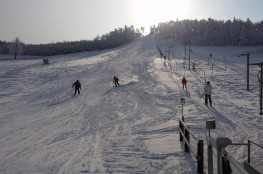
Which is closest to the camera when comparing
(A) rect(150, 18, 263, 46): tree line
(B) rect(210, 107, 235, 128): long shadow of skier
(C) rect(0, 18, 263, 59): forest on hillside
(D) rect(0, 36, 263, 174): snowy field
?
(D) rect(0, 36, 263, 174): snowy field

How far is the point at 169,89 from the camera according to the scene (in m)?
35.2

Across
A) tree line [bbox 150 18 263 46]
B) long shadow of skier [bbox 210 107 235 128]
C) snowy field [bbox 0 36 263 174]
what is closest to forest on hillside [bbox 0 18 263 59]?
tree line [bbox 150 18 263 46]

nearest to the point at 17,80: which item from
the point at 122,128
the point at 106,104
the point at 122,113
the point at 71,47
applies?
the point at 106,104

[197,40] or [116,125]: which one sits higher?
[197,40]

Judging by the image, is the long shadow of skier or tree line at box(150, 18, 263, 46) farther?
tree line at box(150, 18, 263, 46)

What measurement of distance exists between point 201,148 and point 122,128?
840 centimetres

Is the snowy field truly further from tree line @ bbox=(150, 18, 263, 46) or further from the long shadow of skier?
tree line @ bbox=(150, 18, 263, 46)

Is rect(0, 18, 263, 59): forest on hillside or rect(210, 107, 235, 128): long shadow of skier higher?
rect(0, 18, 263, 59): forest on hillside

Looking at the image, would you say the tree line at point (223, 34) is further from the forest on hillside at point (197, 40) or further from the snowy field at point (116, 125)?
the snowy field at point (116, 125)

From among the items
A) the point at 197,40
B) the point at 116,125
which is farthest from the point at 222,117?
the point at 197,40

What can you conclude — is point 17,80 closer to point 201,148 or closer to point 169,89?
point 169,89

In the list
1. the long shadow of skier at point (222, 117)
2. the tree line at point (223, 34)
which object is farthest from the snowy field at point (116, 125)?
the tree line at point (223, 34)

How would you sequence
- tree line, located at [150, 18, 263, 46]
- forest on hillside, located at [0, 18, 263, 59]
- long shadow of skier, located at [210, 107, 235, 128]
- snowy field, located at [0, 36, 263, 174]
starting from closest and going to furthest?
snowy field, located at [0, 36, 263, 174]
long shadow of skier, located at [210, 107, 235, 128]
forest on hillside, located at [0, 18, 263, 59]
tree line, located at [150, 18, 263, 46]

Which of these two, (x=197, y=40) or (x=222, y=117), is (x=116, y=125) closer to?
(x=222, y=117)
